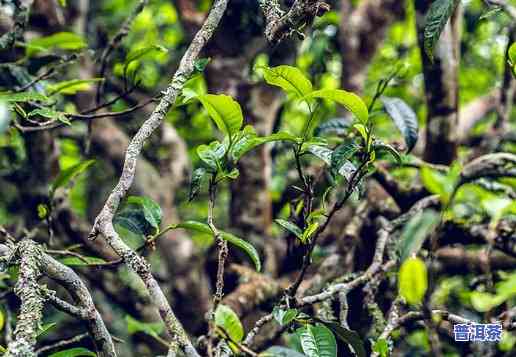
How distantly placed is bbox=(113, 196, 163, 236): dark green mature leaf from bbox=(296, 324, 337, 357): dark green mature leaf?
0.35m

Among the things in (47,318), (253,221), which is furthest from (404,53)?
(47,318)

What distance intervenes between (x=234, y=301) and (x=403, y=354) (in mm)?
520

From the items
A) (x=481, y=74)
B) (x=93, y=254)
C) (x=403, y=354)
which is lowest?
(x=403, y=354)

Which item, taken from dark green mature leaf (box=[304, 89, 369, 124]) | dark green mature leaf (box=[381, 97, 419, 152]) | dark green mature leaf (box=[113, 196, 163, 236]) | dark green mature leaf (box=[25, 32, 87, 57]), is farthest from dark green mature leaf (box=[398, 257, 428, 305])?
dark green mature leaf (box=[25, 32, 87, 57])

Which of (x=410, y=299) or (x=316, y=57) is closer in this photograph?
(x=410, y=299)

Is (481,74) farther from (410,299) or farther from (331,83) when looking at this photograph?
(410,299)

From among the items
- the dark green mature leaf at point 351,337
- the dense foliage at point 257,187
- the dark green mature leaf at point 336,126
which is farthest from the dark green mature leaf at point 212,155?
the dark green mature leaf at point 336,126

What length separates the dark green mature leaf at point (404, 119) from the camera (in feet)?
4.66

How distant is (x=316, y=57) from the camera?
6.73ft

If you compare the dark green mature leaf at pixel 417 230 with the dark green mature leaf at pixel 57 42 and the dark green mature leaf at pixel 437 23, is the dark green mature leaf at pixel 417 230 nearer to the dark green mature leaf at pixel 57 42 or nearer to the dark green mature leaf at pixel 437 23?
the dark green mature leaf at pixel 437 23

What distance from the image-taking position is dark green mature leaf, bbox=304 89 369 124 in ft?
3.25

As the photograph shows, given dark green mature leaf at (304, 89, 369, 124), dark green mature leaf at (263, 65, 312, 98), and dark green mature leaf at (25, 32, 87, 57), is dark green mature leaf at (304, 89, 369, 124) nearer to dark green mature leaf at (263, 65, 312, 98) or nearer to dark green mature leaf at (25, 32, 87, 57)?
dark green mature leaf at (263, 65, 312, 98)

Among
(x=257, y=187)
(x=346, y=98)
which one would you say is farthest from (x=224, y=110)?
(x=257, y=187)

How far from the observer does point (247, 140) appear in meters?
1.07
